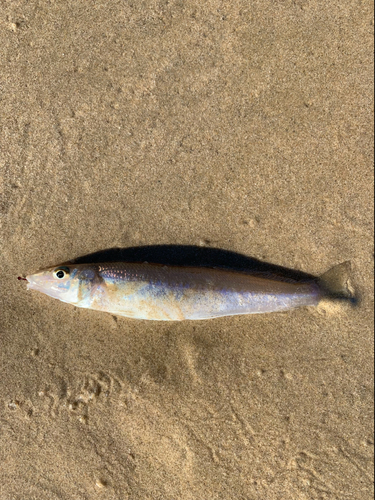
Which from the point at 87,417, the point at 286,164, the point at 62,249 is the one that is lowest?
the point at 87,417

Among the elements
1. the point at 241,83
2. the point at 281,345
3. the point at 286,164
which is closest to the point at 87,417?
the point at 281,345

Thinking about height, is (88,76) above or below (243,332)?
above

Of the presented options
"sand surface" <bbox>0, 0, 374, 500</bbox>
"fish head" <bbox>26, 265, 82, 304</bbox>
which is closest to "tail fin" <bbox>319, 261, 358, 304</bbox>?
"sand surface" <bbox>0, 0, 374, 500</bbox>

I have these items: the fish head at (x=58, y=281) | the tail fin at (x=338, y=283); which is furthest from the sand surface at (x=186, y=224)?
the fish head at (x=58, y=281)

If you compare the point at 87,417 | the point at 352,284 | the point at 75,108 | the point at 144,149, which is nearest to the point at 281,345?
the point at 352,284

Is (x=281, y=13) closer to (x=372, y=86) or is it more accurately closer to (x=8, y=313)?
(x=372, y=86)

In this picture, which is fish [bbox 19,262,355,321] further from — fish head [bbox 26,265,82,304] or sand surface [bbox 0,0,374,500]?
sand surface [bbox 0,0,374,500]
